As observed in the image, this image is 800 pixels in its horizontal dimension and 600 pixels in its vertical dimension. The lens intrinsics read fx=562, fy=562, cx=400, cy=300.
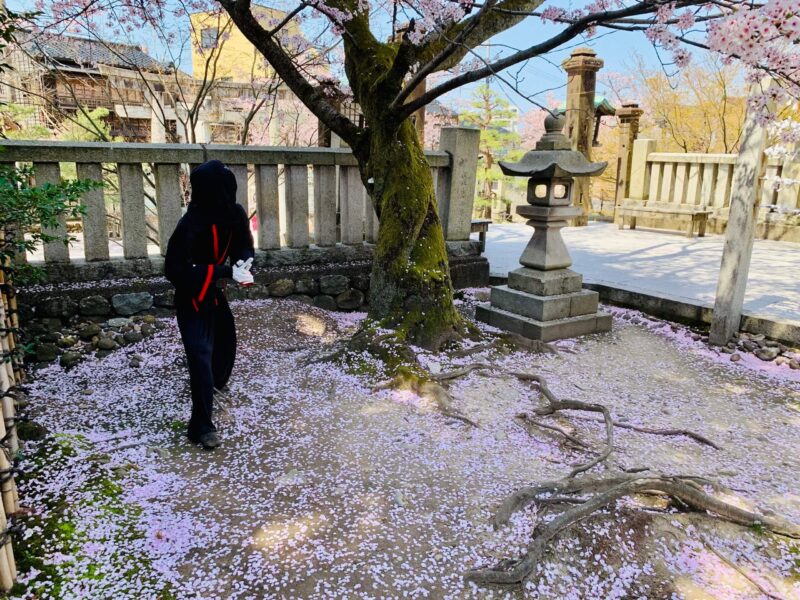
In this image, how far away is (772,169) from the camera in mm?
10070

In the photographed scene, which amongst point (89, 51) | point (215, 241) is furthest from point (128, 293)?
point (89, 51)

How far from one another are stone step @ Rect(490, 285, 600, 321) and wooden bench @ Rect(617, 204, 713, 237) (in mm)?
6108

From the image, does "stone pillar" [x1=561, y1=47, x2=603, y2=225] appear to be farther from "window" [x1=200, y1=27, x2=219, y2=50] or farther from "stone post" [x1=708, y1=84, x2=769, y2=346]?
"window" [x1=200, y1=27, x2=219, y2=50]

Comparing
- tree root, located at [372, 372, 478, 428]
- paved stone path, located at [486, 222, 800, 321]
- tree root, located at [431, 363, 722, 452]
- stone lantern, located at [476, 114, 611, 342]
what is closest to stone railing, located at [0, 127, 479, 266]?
stone lantern, located at [476, 114, 611, 342]

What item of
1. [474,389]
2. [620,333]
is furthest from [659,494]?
[620,333]

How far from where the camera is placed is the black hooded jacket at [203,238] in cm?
332

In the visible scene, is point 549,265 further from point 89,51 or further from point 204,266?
point 89,51

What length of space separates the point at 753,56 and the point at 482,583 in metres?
2.79

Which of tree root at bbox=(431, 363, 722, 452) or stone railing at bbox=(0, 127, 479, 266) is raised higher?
stone railing at bbox=(0, 127, 479, 266)

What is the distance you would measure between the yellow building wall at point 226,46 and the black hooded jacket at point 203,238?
4.73 m

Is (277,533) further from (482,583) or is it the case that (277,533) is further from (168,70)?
(168,70)

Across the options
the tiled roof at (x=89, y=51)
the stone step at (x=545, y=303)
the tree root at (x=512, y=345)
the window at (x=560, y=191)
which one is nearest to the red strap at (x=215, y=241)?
the tree root at (x=512, y=345)

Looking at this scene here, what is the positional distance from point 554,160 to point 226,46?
8.74 metres

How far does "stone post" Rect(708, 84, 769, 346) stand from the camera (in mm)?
4888
